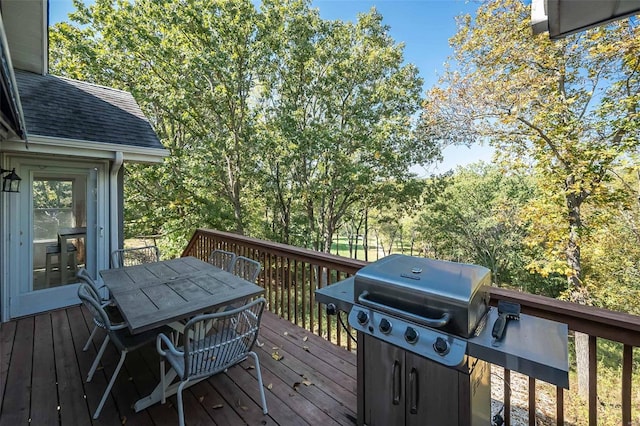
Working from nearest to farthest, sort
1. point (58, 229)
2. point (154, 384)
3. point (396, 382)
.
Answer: point (396, 382)
point (154, 384)
point (58, 229)

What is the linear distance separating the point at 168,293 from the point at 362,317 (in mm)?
1636

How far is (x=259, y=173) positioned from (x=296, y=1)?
491cm

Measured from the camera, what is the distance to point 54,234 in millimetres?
3641

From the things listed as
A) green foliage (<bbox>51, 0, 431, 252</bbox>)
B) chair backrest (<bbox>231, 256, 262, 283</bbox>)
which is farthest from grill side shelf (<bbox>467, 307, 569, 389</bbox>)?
green foliage (<bbox>51, 0, 431, 252</bbox>)

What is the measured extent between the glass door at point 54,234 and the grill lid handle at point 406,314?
3.94 m

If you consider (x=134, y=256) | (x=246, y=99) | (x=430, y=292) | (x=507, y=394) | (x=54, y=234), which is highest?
(x=246, y=99)

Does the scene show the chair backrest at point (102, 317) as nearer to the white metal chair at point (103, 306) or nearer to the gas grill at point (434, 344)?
the white metal chair at point (103, 306)

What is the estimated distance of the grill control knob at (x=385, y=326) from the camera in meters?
1.35

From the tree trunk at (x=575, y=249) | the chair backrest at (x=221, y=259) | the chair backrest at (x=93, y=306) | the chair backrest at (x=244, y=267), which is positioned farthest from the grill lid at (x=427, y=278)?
the tree trunk at (x=575, y=249)

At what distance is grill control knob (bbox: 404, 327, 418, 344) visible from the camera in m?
1.25

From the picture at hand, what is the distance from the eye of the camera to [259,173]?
8727 mm

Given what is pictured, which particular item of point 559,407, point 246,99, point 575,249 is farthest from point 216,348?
point 575,249

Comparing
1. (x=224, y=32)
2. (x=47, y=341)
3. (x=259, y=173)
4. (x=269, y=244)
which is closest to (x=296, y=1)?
(x=224, y=32)

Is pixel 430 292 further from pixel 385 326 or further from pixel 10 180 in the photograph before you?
pixel 10 180
